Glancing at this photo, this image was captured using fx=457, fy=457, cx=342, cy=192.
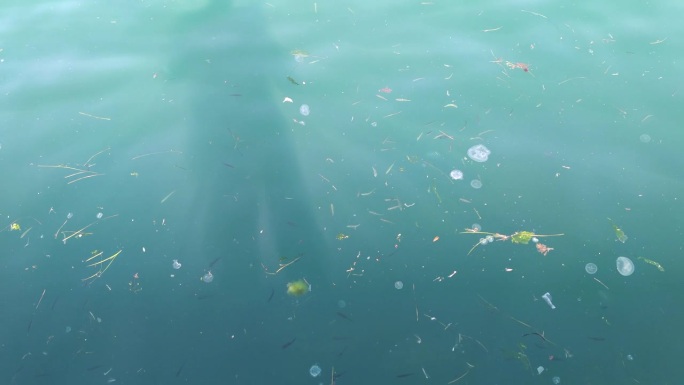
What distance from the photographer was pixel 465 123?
2.18 m

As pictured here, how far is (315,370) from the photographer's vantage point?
5.34ft

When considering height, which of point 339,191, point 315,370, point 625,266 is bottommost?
point 315,370

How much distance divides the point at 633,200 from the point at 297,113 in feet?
5.06

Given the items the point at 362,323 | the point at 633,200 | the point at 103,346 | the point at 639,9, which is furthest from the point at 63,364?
the point at 639,9

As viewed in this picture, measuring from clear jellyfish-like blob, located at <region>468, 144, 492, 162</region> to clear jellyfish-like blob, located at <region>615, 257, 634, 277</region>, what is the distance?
2.18 feet

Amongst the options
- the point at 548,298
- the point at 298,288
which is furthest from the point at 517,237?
the point at 298,288

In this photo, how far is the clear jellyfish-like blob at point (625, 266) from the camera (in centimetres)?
177

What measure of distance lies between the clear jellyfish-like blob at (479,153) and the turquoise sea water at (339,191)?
3 cm

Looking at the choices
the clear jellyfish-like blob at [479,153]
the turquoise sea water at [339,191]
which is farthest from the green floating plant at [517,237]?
the clear jellyfish-like blob at [479,153]

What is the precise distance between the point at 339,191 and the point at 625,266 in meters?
1.17

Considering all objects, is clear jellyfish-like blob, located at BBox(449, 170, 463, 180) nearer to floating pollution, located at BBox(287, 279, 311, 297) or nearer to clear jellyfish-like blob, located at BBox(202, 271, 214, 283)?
floating pollution, located at BBox(287, 279, 311, 297)

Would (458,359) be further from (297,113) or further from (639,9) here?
(639,9)

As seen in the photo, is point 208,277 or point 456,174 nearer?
point 208,277

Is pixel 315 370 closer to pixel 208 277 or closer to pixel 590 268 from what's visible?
pixel 208 277
